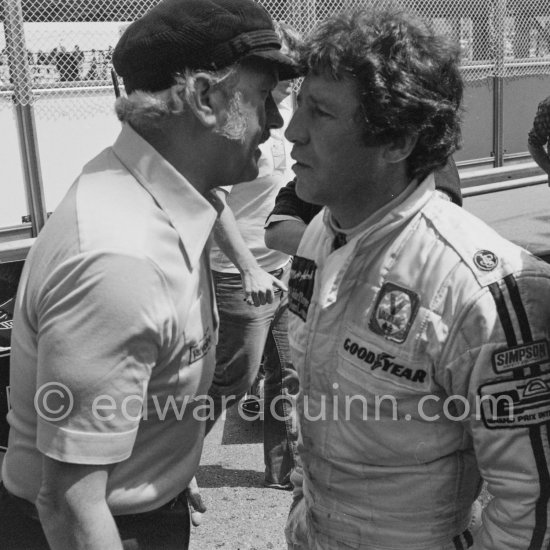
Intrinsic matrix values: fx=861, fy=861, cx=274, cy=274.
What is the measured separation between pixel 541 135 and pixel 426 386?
414 cm

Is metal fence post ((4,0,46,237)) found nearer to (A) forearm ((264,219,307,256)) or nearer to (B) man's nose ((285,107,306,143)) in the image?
(A) forearm ((264,219,307,256))

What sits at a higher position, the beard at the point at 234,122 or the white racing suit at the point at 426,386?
the beard at the point at 234,122

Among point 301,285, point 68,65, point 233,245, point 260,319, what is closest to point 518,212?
point 68,65

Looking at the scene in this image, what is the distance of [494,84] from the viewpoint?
34.2 ft

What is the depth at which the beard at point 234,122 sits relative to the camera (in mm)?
1631

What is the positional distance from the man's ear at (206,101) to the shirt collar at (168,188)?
0.36 ft

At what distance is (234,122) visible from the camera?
1645mm

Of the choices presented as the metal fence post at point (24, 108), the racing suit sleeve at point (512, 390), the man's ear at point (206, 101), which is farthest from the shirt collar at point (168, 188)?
the metal fence post at point (24, 108)

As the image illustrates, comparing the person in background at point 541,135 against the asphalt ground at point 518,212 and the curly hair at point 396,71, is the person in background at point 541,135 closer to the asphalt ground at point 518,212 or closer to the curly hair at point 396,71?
the asphalt ground at point 518,212

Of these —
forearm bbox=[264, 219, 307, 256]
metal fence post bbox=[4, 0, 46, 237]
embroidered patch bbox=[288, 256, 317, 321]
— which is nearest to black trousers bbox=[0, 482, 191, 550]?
embroidered patch bbox=[288, 256, 317, 321]

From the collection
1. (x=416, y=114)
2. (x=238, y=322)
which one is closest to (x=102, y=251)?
(x=416, y=114)

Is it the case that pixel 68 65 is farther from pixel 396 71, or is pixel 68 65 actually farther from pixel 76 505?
pixel 76 505

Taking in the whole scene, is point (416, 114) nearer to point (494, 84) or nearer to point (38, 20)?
point (38, 20)

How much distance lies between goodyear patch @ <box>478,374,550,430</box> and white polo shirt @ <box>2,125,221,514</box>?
1.73ft
